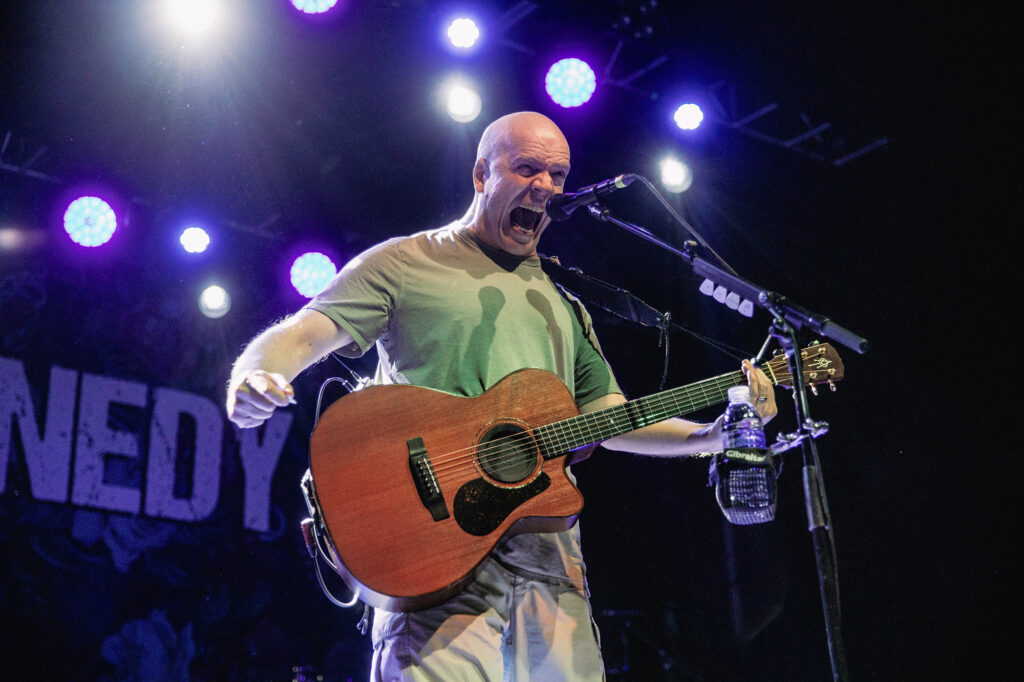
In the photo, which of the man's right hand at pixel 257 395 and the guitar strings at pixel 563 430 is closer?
the man's right hand at pixel 257 395

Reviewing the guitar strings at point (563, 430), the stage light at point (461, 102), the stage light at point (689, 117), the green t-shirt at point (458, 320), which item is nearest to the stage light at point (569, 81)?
the stage light at point (461, 102)

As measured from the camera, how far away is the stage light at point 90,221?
596 cm

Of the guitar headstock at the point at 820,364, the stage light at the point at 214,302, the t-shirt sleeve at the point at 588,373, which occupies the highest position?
the stage light at the point at 214,302

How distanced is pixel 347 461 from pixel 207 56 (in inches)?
161

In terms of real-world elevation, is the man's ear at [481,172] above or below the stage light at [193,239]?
below

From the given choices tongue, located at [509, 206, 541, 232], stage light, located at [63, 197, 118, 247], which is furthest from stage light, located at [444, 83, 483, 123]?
tongue, located at [509, 206, 541, 232]

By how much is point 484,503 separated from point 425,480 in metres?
0.21

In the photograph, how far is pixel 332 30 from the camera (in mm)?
5641

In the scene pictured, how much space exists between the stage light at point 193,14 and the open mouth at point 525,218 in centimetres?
322

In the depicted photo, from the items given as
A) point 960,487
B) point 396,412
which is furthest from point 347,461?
point 960,487

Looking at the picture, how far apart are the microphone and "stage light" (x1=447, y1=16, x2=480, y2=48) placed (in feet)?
11.4

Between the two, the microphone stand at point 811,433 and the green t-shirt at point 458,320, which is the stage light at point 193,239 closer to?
the green t-shirt at point 458,320

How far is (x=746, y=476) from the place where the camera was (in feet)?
7.27

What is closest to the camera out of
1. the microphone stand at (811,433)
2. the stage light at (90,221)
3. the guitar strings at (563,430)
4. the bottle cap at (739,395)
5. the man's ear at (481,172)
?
the microphone stand at (811,433)
